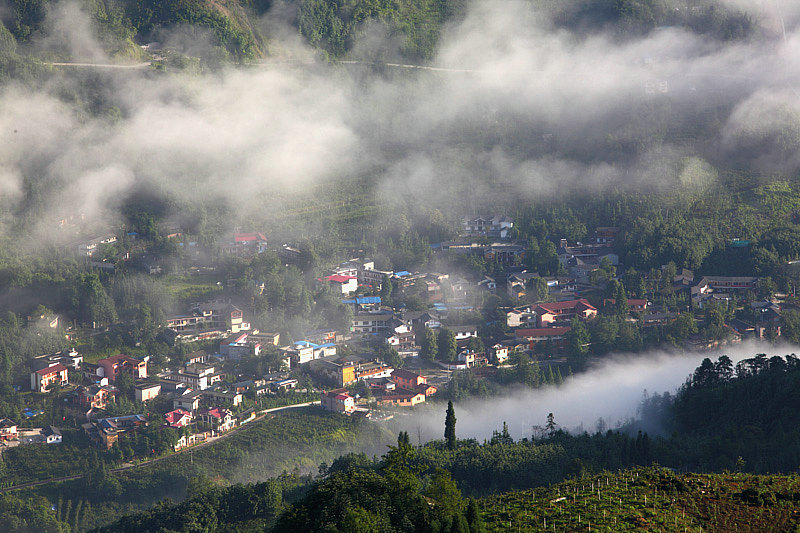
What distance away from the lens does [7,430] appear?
33.1m

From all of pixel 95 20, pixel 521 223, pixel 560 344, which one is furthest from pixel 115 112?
Result: pixel 560 344

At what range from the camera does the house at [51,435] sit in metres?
33.0

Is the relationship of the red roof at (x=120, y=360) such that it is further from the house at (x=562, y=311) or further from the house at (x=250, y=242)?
the house at (x=562, y=311)

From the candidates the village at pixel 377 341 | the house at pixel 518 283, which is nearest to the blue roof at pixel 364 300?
the village at pixel 377 341

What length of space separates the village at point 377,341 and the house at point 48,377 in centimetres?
4

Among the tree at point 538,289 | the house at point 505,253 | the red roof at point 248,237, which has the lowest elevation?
the tree at point 538,289

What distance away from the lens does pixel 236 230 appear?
4797cm

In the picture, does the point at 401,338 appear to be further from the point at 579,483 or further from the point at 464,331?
the point at 579,483

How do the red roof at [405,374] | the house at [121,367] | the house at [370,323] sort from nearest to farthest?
the house at [121,367] → the red roof at [405,374] → the house at [370,323]

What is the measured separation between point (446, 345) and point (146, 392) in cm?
1114

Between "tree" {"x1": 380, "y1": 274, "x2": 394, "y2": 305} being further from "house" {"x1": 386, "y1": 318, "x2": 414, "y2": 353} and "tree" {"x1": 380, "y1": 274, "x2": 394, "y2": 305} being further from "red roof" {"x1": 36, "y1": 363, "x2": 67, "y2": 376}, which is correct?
"red roof" {"x1": 36, "y1": 363, "x2": 67, "y2": 376}

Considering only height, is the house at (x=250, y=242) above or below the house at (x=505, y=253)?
above

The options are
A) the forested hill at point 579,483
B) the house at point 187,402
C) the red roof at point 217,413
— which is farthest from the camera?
the house at point 187,402

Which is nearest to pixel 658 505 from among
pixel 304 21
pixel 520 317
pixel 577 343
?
pixel 577 343
